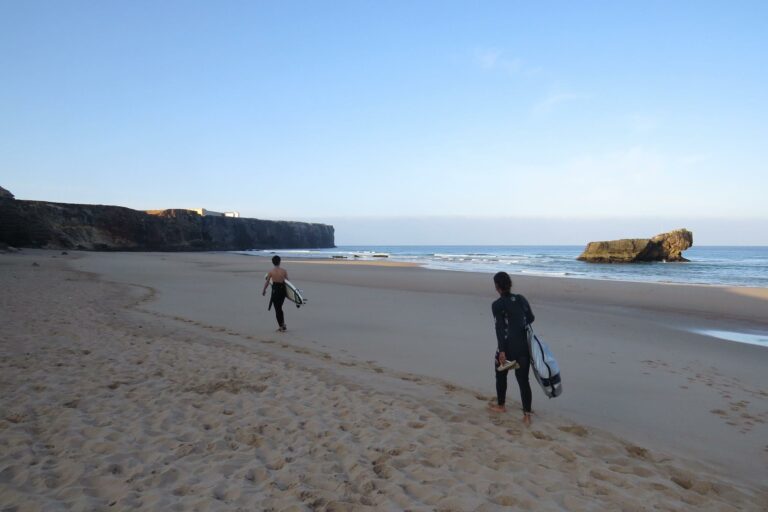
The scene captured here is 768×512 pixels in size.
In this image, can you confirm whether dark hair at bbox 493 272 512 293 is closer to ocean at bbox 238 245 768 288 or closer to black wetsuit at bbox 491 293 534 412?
black wetsuit at bbox 491 293 534 412

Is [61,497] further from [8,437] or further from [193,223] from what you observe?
[193,223]

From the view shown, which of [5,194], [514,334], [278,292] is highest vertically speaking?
[5,194]

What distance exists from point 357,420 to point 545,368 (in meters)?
2.04

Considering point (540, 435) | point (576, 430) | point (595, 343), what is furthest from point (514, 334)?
point (595, 343)

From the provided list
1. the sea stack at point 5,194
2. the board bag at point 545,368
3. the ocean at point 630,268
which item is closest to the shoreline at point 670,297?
the ocean at point 630,268

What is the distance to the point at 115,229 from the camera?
199ft

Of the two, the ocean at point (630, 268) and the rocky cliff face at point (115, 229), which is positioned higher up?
the rocky cliff face at point (115, 229)

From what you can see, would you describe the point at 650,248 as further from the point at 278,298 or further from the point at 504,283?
the point at 504,283

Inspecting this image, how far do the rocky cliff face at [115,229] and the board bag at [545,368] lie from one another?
56.0 m

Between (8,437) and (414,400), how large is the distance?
394cm

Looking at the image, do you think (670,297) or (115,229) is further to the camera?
(115,229)

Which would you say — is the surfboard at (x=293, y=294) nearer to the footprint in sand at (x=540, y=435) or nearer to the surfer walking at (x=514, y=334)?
the surfer walking at (x=514, y=334)

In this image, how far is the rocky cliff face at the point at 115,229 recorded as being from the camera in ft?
154

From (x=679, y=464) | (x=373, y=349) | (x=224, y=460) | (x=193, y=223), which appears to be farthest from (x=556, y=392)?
(x=193, y=223)
